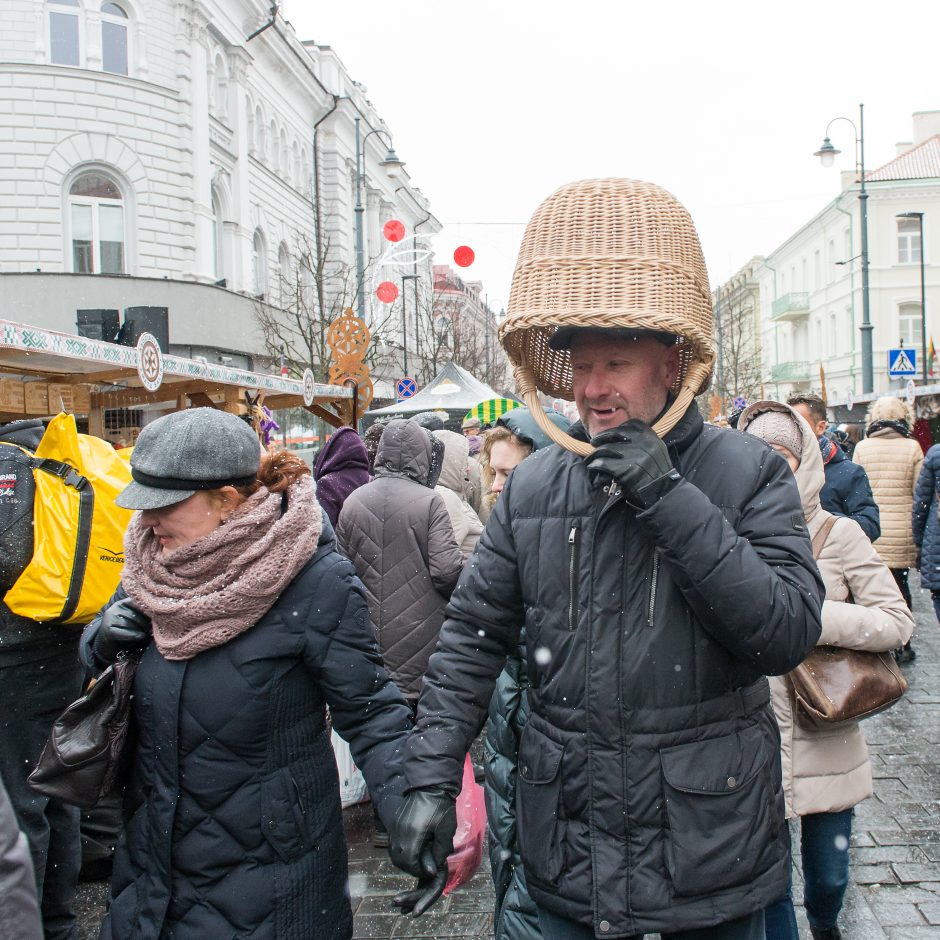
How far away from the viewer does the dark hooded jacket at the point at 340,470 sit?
20.7 ft

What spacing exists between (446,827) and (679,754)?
1.80ft

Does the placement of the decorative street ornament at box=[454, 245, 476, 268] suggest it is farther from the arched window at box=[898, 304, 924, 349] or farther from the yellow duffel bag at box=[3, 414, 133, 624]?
the arched window at box=[898, 304, 924, 349]

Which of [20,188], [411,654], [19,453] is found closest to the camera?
[19,453]

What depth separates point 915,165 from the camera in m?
48.8

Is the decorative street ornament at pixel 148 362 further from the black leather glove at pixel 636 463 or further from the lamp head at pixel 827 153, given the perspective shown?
the lamp head at pixel 827 153

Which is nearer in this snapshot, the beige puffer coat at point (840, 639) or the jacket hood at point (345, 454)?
the beige puffer coat at point (840, 639)

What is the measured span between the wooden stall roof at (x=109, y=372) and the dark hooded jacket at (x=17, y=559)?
212cm

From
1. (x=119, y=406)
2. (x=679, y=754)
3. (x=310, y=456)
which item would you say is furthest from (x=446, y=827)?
(x=310, y=456)

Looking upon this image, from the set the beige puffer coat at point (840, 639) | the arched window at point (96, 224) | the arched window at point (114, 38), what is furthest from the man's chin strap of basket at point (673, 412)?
the arched window at point (114, 38)

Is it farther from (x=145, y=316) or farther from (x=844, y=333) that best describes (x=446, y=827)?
(x=844, y=333)

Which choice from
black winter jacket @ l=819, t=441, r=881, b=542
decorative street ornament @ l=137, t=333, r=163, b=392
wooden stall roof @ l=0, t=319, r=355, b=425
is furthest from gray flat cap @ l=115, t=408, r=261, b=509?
black winter jacket @ l=819, t=441, r=881, b=542

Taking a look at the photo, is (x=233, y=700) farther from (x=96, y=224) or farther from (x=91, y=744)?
(x=96, y=224)

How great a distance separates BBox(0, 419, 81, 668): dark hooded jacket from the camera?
10.8 feet

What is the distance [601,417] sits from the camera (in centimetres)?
220
